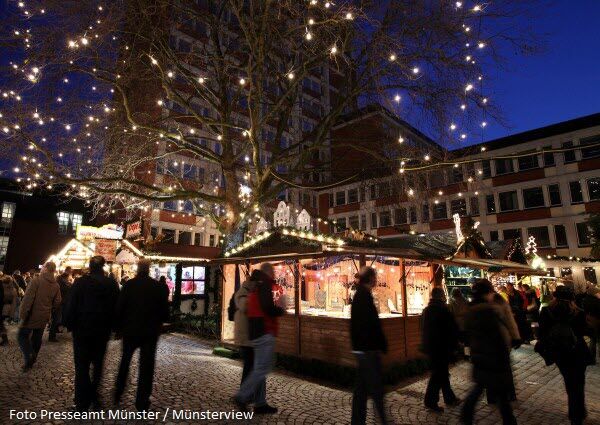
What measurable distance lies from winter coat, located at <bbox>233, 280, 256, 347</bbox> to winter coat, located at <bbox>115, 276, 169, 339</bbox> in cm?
105

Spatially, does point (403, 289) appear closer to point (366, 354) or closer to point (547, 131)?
point (366, 354)

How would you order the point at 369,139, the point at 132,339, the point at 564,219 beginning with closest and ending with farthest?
1. the point at 132,339
2. the point at 369,139
3. the point at 564,219

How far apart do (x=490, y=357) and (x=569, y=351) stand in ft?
5.23

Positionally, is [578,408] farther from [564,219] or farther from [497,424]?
[564,219]

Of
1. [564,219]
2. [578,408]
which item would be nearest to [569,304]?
[578,408]

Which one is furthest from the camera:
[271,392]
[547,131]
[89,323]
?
[547,131]

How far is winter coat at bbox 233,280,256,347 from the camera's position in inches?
204

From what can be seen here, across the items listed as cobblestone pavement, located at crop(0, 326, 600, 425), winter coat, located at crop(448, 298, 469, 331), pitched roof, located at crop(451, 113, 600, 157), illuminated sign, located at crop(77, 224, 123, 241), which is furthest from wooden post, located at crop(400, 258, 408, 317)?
pitched roof, located at crop(451, 113, 600, 157)

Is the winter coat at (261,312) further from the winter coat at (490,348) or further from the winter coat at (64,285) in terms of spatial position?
the winter coat at (64,285)

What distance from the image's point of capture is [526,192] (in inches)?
1191

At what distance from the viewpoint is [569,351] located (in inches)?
190

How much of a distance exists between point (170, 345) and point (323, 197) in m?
34.3

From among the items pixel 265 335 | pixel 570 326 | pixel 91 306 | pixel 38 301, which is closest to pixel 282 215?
pixel 38 301

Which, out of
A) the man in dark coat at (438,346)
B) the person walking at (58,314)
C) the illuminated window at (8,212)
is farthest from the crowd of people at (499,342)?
the illuminated window at (8,212)
